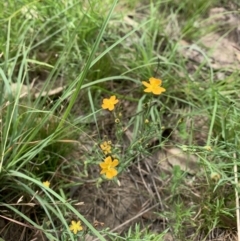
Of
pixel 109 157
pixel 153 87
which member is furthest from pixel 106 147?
pixel 153 87

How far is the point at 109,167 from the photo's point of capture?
1.57m

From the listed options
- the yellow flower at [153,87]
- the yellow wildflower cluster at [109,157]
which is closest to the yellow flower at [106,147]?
the yellow wildflower cluster at [109,157]

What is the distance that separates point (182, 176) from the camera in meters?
1.74

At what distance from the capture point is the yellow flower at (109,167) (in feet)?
5.11

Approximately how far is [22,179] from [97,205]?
283 millimetres

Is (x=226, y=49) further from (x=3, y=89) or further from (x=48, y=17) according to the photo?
(x=3, y=89)

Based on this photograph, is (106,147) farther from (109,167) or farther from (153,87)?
(153,87)

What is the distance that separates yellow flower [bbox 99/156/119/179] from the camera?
156 centimetres

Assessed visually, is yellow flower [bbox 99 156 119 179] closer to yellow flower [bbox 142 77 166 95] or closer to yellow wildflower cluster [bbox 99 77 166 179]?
yellow wildflower cluster [bbox 99 77 166 179]

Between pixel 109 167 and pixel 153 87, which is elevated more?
pixel 153 87

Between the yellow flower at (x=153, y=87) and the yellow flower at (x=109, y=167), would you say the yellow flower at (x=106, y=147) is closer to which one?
the yellow flower at (x=109, y=167)

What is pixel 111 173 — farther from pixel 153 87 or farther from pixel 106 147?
pixel 153 87

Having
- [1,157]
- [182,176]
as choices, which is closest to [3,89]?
[1,157]

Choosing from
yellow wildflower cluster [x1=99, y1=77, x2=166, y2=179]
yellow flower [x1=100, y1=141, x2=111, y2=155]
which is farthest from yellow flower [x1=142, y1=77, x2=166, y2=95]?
yellow flower [x1=100, y1=141, x2=111, y2=155]
